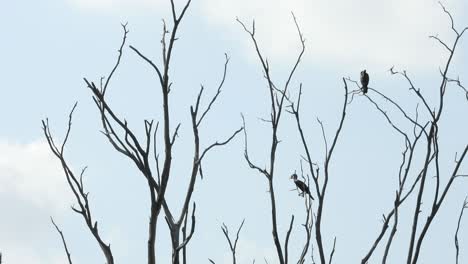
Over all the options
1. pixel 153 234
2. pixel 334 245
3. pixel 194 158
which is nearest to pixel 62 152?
pixel 194 158

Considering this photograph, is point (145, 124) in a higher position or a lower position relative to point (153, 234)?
higher

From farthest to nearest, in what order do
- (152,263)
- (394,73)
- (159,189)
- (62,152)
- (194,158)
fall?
(394,73) < (62,152) < (194,158) < (159,189) < (152,263)

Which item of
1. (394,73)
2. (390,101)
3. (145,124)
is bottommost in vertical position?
(145,124)

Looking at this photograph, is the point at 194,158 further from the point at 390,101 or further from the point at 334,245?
the point at 390,101

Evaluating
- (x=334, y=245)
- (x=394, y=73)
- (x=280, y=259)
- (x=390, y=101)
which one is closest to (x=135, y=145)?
(x=280, y=259)

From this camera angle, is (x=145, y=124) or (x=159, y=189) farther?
(x=145, y=124)

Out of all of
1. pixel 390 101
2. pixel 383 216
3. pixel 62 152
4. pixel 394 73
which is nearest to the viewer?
pixel 62 152

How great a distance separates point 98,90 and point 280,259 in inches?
52.9

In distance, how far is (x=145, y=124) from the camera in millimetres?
Answer: 4520

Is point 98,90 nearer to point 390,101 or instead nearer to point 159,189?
point 159,189

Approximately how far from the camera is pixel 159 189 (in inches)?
157

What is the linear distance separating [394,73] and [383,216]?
6.32ft

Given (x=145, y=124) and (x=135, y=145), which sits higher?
(x=145, y=124)

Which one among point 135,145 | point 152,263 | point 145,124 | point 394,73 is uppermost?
point 394,73
